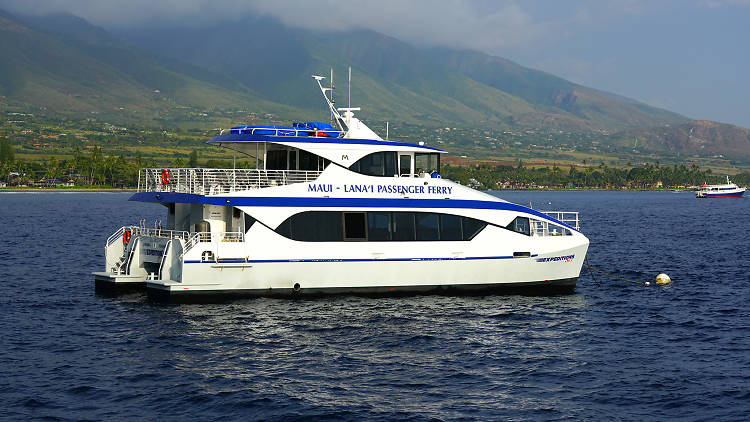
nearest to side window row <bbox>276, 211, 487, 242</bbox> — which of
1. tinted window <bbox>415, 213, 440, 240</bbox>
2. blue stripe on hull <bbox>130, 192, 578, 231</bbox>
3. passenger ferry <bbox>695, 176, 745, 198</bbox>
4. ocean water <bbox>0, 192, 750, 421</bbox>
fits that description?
tinted window <bbox>415, 213, 440, 240</bbox>

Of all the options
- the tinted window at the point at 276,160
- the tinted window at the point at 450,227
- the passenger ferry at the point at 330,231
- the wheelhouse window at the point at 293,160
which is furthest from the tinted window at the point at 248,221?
the tinted window at the point at 450,227

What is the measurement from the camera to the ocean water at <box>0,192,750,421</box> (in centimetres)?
1644

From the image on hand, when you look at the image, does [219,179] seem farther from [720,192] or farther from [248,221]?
[720,192]

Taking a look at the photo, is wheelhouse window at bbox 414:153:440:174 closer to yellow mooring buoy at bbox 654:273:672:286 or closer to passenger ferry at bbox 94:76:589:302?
passenger ferry at bbox 94:76:589:302

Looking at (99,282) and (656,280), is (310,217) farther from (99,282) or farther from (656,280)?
(656,280)

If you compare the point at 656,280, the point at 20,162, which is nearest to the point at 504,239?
the point at 656,280

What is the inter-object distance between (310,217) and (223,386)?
8.94 meters

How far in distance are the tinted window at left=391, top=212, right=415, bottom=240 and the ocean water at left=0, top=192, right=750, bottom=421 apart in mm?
2218

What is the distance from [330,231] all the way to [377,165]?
3.27 metres

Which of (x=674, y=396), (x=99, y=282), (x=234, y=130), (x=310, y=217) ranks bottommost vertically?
(x=674, y=396)

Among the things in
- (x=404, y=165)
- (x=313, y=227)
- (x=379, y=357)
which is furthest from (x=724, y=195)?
(x=379, y=357)

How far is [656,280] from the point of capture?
33.2 m

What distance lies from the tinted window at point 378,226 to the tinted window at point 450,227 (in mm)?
1978

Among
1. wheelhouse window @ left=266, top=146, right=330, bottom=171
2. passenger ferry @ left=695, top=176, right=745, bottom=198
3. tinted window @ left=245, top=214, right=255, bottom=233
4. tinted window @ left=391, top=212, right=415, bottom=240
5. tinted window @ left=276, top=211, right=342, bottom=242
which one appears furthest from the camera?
passenger ferry @ left=695, top=176, right=745, bottom=198
